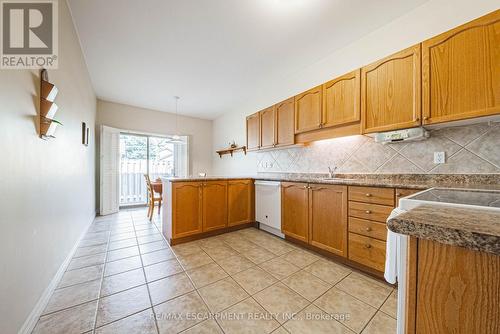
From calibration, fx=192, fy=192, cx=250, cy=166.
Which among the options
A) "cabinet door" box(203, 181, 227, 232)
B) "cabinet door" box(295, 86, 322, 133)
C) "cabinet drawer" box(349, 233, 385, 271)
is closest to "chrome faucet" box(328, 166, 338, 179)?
"cabinet door" box(295, 86, 322, 133)

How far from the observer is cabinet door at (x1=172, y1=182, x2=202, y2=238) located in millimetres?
2502

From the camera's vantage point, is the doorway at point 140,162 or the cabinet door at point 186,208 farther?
the doorway at point 140,162

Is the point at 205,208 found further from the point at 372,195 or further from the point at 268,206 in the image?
the point at 372,195

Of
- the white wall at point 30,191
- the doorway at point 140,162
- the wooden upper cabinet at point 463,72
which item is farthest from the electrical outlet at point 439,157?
the doorway at point 140,162

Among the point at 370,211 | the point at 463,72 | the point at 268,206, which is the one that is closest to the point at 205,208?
the point at 268,206

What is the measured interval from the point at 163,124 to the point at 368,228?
507 cm

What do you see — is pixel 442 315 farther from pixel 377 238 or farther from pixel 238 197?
pixel 238 197

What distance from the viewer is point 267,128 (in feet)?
10.7

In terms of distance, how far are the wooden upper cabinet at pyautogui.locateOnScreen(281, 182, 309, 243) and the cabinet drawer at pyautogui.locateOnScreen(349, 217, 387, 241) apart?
54 cm

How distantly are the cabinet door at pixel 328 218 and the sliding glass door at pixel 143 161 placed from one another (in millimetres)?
4115

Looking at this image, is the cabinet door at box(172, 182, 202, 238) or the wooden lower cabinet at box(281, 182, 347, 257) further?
the cabinet door at box(172, 182, 202, 238)

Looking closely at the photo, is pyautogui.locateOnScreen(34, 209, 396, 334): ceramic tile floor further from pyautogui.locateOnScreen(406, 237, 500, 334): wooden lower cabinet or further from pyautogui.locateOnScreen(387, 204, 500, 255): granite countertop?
pyautogui.locateOnScreen(387, 204, 500, 255): granite countertop

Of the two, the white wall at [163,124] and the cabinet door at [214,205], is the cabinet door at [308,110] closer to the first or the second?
the cabinet door at [214,205]

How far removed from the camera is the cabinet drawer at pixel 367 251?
168 centimetres
